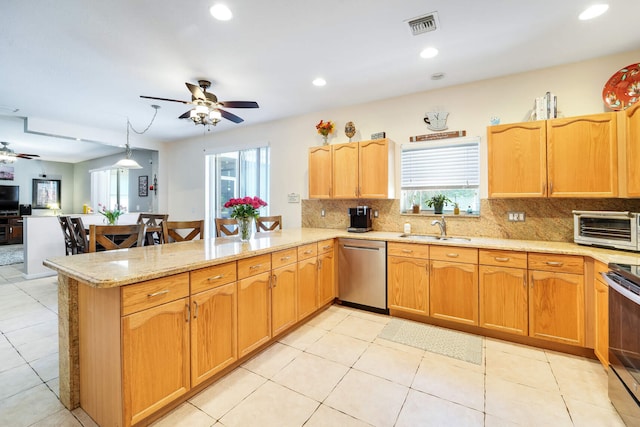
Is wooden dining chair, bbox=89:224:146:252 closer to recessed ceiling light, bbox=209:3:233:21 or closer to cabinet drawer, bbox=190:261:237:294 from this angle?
cabinet drawer, bbox=190:261:237:294

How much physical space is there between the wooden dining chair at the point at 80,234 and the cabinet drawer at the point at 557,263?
16.6 ft

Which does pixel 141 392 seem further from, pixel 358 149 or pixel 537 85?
pixel 537 85

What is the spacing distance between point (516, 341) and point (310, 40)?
333 cm

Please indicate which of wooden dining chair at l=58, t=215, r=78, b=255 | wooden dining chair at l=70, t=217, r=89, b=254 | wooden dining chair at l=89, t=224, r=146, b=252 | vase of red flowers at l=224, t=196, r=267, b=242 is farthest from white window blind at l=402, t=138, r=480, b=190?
wooden dining chair at l=58, t=215, r=78, b=255

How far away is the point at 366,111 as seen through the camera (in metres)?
3.95

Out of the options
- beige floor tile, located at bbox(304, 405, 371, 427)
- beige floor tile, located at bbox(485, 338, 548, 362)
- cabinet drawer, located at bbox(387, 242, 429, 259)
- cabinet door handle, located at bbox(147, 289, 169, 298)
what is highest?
cabinet drawer, located at bbox(387, 242, 429, 259)

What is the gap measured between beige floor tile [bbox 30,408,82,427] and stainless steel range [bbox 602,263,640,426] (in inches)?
122

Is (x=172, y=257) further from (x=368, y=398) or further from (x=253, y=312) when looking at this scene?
(x=368, y=398)

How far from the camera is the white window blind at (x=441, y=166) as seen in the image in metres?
3.33

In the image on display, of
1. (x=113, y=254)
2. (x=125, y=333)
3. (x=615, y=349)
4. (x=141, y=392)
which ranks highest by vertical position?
(x=113, y=254)

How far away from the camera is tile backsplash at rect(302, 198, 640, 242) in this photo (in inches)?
109

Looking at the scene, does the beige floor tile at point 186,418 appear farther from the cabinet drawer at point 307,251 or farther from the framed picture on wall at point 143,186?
the framed picture on wall at point 143,186

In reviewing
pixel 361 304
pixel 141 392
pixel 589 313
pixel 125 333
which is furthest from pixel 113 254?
pixel 589 313

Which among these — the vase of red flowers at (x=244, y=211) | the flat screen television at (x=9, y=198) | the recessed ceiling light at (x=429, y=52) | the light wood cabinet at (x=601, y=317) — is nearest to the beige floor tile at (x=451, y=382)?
the light wood cabinet at (x=601, y=317)
